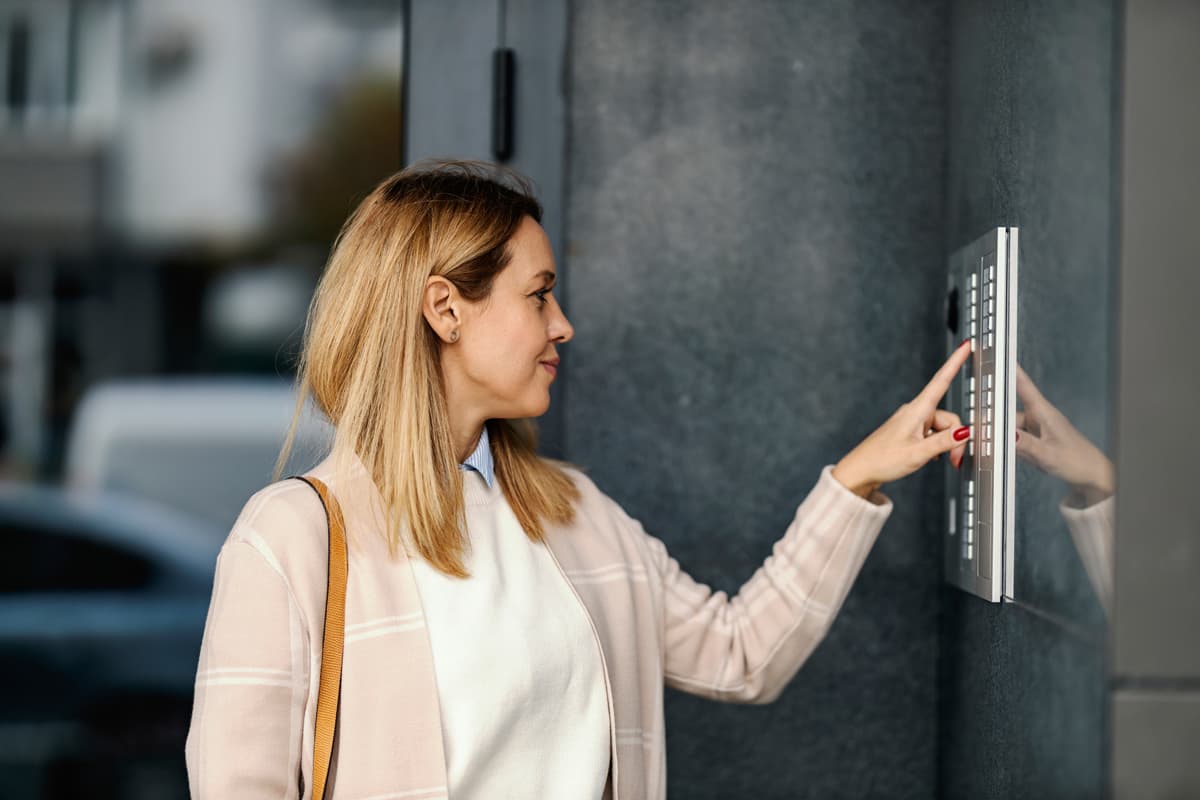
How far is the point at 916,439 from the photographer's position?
1.72 meters

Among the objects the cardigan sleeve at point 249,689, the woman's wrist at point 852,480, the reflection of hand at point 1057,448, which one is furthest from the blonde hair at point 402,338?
the reflection of hand at point 1057,448

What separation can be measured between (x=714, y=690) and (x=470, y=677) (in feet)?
1.46

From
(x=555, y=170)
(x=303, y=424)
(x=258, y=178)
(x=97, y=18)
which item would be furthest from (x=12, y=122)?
(x=555, y=170)

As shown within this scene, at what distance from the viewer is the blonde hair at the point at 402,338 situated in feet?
5.65

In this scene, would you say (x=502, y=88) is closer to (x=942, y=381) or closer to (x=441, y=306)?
(x=441, y=306)

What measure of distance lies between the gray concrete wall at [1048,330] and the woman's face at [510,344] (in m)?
0.62

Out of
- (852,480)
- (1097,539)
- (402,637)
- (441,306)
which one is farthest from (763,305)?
(1097,539)

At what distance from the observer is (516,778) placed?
167 cm

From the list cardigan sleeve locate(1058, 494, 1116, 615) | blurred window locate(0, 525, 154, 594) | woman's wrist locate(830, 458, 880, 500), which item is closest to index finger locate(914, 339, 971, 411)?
woman's wrist locate(830, 458, 880, 500)

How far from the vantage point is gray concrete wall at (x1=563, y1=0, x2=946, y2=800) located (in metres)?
2.23

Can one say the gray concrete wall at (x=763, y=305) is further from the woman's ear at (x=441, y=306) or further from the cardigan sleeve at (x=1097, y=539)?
the cardigan sleeve at (x=1097, y=539)

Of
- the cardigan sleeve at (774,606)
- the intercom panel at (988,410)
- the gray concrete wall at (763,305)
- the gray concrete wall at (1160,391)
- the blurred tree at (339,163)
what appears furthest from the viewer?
the blurred tree at (339,163)

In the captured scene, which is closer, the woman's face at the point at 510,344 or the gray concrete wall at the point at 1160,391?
the gray concrete wall at the point at 1160,391

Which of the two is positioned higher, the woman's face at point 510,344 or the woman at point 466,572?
A: the woman's face at point 510,344
